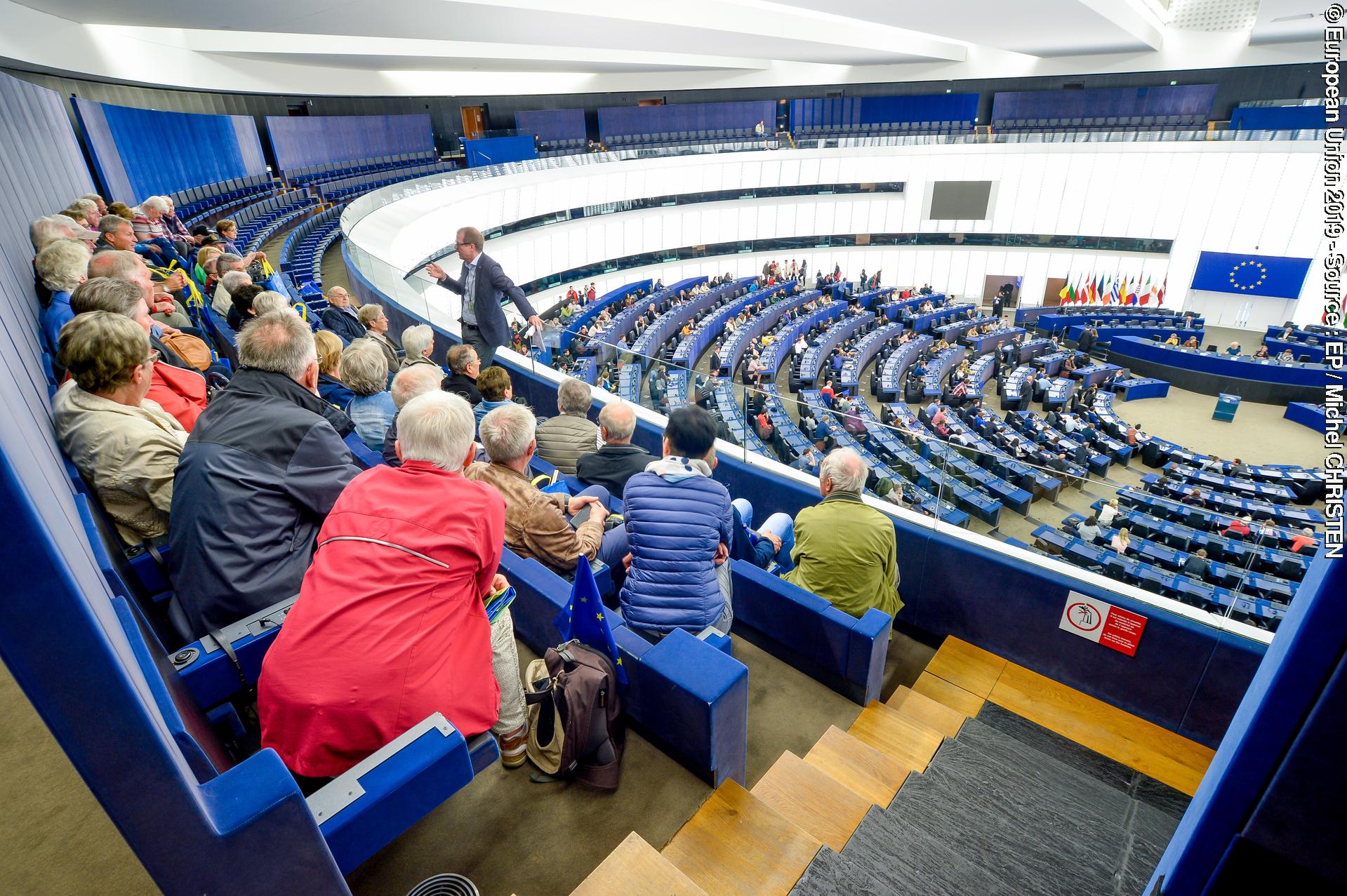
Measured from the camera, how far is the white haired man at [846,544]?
291 cm

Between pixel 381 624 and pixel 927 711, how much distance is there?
241 centimetres

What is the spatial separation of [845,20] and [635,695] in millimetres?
20051

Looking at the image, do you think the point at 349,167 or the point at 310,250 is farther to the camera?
the point at 349,167

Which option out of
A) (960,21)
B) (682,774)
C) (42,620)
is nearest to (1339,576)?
(42,620)

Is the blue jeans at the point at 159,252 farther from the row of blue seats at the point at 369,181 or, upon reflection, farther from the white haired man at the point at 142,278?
the row of blue seats at the point at 369,181

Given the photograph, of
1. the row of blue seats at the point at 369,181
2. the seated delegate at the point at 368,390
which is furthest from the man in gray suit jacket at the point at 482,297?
the row of blue seats at the point at 369,181

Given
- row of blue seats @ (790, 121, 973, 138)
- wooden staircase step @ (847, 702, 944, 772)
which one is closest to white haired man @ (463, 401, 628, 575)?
wooden staircase step @ (847, 702, 944, 772)

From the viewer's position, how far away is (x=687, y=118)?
26.4 m

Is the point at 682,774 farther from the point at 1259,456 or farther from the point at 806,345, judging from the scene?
the point at 1259,456

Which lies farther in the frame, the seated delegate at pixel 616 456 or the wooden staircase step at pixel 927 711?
the seated delegate at pixel 616 456

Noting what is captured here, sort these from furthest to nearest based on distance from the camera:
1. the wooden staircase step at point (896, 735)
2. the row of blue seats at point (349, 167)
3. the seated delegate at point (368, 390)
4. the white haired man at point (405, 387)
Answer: the row of blue seats at point (349, 167) → the seated delegate at point (368, 390) → the white haired man at point (405, 387) → the wooden staircase step at point (896, 735)

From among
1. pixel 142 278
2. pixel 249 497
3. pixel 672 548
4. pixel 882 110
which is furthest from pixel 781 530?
pixel 882 110

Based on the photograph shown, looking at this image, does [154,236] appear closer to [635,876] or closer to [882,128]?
[635,876]

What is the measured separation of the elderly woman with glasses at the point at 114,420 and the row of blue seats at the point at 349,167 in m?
19.0
